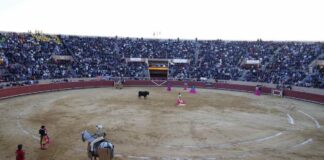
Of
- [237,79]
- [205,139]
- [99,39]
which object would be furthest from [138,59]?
[205,139]

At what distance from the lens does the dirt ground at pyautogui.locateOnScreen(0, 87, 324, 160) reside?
13.4 meters

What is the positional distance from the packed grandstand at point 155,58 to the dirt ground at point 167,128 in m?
13.0

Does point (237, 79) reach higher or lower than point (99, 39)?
lower

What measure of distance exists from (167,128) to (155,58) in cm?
3467

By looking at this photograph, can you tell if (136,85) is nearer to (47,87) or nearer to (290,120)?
(47,87)

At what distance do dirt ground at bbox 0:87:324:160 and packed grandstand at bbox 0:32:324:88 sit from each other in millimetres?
13002

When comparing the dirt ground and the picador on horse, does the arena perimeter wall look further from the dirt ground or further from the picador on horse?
the picador on horse

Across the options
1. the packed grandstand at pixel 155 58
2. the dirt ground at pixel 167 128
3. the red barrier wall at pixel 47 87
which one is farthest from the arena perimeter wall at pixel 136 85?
the dirt ground at pixel 167 128

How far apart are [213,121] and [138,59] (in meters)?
32.2

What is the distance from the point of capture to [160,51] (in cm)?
5388

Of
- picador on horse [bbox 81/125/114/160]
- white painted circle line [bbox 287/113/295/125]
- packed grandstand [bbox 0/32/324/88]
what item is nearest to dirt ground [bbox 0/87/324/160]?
white painted circle line [bbox 287/113/295/125]

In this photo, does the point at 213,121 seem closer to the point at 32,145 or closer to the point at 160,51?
the point at 32,145

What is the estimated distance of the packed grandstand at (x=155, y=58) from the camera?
39.3 meters

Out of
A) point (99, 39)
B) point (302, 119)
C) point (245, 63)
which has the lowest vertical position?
point (302, 119)
